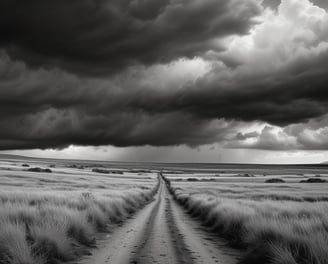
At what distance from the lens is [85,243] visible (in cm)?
1140

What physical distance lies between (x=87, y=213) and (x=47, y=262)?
6.89 metres

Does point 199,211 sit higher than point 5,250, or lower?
lower

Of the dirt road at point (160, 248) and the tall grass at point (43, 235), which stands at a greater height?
the tall grass at point (43, 235)

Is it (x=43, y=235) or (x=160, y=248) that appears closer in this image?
(x=43, y=235)

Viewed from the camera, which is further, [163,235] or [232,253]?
[163,235]

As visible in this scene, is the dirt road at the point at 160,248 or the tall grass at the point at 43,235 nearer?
the tall grass at the point at 43,235

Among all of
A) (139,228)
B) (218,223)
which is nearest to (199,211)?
(218,223)

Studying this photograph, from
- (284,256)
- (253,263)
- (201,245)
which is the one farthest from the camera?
(201,245)

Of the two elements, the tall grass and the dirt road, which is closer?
the tall grass

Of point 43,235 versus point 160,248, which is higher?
point 43,235

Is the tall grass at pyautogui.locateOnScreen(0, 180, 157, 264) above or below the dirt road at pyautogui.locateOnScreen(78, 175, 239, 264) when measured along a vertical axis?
above

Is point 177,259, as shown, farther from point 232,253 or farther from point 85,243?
point 85,243

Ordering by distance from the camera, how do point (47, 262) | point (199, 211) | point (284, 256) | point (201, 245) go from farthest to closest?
point (199, 211) → point (201, 245) → point (47, 262) → point (284, 256)

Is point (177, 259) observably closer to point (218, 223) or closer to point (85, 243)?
point (85, 243)
